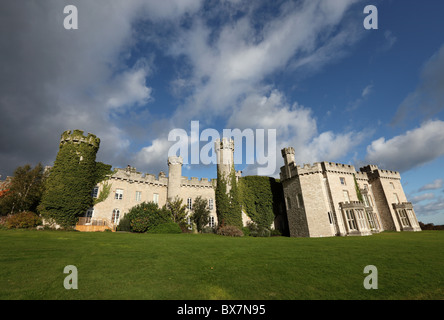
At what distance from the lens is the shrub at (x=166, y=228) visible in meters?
25.0

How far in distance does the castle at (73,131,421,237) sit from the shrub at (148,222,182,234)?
6.38m

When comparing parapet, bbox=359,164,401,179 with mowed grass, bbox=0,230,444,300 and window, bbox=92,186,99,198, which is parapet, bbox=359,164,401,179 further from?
window, bbox=92,186,99,198

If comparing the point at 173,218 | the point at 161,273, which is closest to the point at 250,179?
the point at 173,218

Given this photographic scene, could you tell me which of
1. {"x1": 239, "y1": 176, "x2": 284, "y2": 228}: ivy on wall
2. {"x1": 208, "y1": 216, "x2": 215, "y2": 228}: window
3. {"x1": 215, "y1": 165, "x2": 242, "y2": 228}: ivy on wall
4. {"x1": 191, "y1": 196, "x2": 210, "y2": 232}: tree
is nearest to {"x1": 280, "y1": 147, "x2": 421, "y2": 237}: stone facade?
{"x1": 239, "y1": 176, "x2": 284, "y2": 228}: ivy on wall

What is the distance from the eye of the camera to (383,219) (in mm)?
34219

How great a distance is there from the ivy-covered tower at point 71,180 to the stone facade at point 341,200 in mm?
27598

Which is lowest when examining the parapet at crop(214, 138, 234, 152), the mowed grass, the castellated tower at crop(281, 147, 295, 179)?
the mowed grass

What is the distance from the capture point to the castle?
27500 millimetres

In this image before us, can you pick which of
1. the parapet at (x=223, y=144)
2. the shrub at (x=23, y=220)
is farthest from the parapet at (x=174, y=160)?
the shrub at (x=23, y=220)

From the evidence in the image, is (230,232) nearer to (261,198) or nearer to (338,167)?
(261,198)

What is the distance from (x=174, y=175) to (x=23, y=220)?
713 inches

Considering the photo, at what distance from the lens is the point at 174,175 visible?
33.4 m
